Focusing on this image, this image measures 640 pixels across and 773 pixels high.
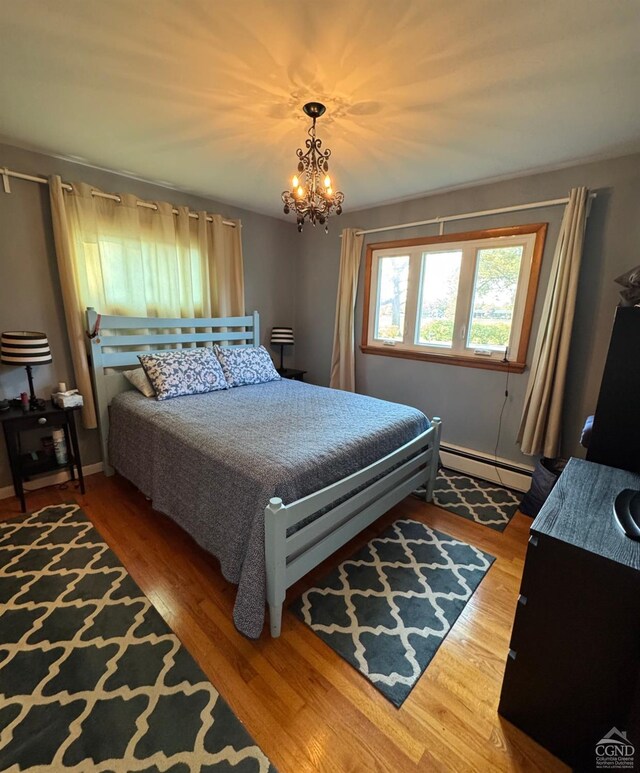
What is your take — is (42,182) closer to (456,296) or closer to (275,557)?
(275,557)

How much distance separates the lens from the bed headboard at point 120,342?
2756 millimetres

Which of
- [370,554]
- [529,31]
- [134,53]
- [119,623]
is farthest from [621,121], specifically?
[119,623]

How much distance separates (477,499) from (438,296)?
1871mm

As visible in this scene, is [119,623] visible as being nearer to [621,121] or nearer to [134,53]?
[134,53]

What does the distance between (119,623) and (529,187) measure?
3.87 m

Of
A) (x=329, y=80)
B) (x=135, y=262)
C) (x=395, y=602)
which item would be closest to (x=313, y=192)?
(x=329, y=80)

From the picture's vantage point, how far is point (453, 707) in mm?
1334

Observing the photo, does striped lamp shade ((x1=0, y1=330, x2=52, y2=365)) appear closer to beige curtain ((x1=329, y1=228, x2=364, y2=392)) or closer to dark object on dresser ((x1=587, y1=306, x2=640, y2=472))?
beige curtain ((x1=329, y1=228, x2=364, y2=392))

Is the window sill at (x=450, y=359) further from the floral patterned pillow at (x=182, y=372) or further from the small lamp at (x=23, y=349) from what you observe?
the small lamp at (x=23, y=349)

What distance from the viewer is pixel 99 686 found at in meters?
1.37

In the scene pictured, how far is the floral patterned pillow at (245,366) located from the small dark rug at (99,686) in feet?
5.64

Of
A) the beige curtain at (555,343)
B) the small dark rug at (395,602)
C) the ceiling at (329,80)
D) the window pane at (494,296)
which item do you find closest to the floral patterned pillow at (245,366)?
the ceiling at (329,80)

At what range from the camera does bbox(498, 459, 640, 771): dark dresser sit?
3.30 ft

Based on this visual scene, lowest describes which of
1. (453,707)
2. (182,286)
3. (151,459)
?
(453,707)
